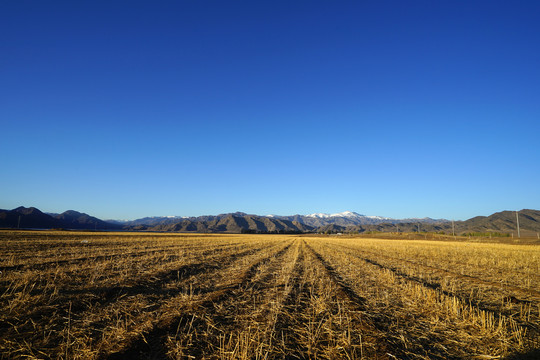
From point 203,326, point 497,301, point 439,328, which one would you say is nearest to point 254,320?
point 203,326

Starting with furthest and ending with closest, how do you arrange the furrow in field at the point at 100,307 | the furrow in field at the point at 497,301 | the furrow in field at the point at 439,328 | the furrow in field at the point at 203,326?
1. the furrow in field at the point at 497,301
2. the furrow in field at the point at 100,307
3. the furrow in field at the point at 439,328
4. the furrow in field at the point at 203,326

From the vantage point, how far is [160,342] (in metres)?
4.52

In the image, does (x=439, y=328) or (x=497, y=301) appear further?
(x=497, y=301)

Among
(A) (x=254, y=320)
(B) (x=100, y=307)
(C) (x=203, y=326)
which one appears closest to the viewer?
(C) (x=203, y=326)

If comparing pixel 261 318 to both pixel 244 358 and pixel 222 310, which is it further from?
pixel 244 358

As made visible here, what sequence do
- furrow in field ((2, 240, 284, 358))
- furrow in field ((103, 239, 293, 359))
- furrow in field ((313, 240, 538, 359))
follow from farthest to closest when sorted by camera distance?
furrow in field ((2, 240, 284, 358))
furrow in field ((313, 240, 538, 359))
furrow in field ((103, 239, 293, 359))

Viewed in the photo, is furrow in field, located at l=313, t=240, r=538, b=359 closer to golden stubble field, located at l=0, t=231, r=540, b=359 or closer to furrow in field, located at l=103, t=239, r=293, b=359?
golden stubble field, located at l=0, t=231, r=540, b=359

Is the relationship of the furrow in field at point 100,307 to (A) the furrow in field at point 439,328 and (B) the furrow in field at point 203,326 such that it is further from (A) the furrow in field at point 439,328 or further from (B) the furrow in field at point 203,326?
(A) the furrow in field at point 439,328

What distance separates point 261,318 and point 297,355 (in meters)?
1.85

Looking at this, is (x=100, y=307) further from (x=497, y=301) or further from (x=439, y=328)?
(x=497, y=301)

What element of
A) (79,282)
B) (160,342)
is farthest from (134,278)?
(160,342)

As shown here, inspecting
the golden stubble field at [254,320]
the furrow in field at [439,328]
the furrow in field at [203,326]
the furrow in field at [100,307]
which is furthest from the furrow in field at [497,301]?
the furrow in field at [100,307]

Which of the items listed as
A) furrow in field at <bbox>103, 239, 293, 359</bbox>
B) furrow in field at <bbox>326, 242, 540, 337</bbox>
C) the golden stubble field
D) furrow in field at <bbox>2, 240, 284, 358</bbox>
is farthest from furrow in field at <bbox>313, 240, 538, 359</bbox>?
furrow in field at <bbox>2, 240, 284, 358</bbox>

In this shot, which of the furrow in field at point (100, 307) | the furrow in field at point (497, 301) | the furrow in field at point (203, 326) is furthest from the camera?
the furrow in field at point (497, 301)
